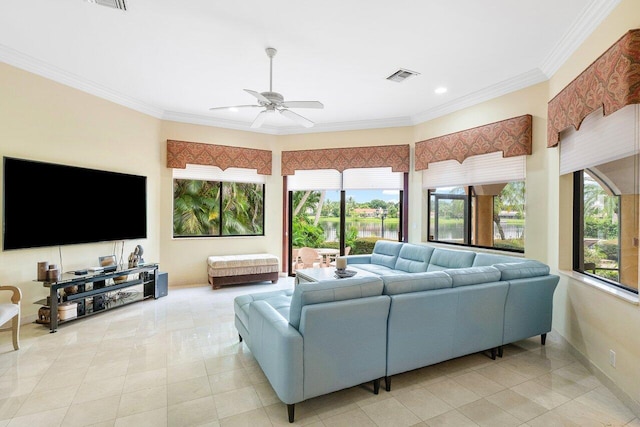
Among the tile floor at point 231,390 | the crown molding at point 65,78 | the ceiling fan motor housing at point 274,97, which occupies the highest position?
the crown molding at point 65,78

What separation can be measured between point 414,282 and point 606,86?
6.93 ft

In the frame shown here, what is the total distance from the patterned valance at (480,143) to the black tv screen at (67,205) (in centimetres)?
479

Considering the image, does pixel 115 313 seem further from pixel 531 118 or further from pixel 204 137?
pixel 531 118

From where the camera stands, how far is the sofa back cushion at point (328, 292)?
2.11 meters

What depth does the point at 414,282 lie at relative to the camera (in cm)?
246

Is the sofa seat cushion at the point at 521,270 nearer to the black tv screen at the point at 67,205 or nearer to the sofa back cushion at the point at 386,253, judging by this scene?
the sofa back cushion at the point at 386,253

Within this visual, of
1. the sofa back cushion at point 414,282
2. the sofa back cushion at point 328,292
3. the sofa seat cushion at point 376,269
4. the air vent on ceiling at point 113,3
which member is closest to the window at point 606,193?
the sofa back cushion at point 414,282

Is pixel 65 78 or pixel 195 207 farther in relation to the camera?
pixel 195 207

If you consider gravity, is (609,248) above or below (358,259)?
above

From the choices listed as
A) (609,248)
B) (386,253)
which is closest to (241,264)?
(386,253)

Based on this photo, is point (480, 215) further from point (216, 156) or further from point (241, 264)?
point (216, 156)

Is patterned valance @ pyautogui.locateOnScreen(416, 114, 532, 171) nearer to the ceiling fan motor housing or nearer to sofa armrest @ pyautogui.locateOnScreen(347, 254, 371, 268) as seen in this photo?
sofa armrest @ pyautogui.locateOnScreen(347, 254, 371, 268)

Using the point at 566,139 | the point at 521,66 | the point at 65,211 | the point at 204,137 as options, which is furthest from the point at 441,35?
the point at 65,211

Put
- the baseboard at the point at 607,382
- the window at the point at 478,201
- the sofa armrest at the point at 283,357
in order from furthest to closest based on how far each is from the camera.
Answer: the window at the point at 478,201 → the baseboard at the point at 607,382 → the sofa armrest at the point at 283,357
